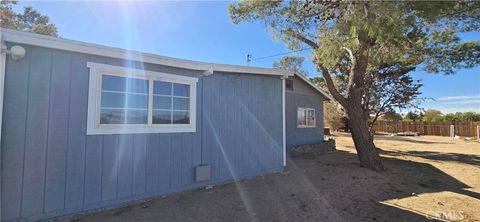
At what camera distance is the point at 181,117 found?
5301 mm

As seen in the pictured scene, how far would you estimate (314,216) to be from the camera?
4.15 m

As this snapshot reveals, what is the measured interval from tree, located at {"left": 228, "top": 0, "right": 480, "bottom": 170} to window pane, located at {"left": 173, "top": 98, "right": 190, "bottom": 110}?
11.3ft

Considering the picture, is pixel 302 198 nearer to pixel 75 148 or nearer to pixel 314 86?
pixel 75 148

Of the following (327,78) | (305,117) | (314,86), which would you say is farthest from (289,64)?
(327,78)

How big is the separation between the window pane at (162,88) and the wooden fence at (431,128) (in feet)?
73.9

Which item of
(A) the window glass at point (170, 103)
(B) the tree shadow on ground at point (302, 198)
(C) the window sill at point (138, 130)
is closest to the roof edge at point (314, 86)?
(B) the tree shadow on ground at point (302, 198)

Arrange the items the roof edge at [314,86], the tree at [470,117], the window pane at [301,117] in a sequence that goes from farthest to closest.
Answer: the tree at [470,117] → the window pane at [301,117] → the roof edge at [314,86]

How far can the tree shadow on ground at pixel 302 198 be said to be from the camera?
4105mm

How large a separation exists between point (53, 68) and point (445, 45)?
11.0 meters

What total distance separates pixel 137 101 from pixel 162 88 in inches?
21.8

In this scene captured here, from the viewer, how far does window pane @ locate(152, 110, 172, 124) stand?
4.89 m

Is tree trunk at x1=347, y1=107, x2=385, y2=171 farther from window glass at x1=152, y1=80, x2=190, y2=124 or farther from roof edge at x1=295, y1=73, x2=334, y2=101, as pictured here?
window glass at x1=152, y1=80, x2=190, y2=124

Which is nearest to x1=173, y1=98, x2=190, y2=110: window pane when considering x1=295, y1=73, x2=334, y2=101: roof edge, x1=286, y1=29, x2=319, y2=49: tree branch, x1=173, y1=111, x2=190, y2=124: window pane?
x1=173, y1=111, x2=190, y2=124: window pane

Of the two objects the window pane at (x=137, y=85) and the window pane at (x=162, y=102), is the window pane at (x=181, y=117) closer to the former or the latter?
the window pane at (x=162, y=102)
